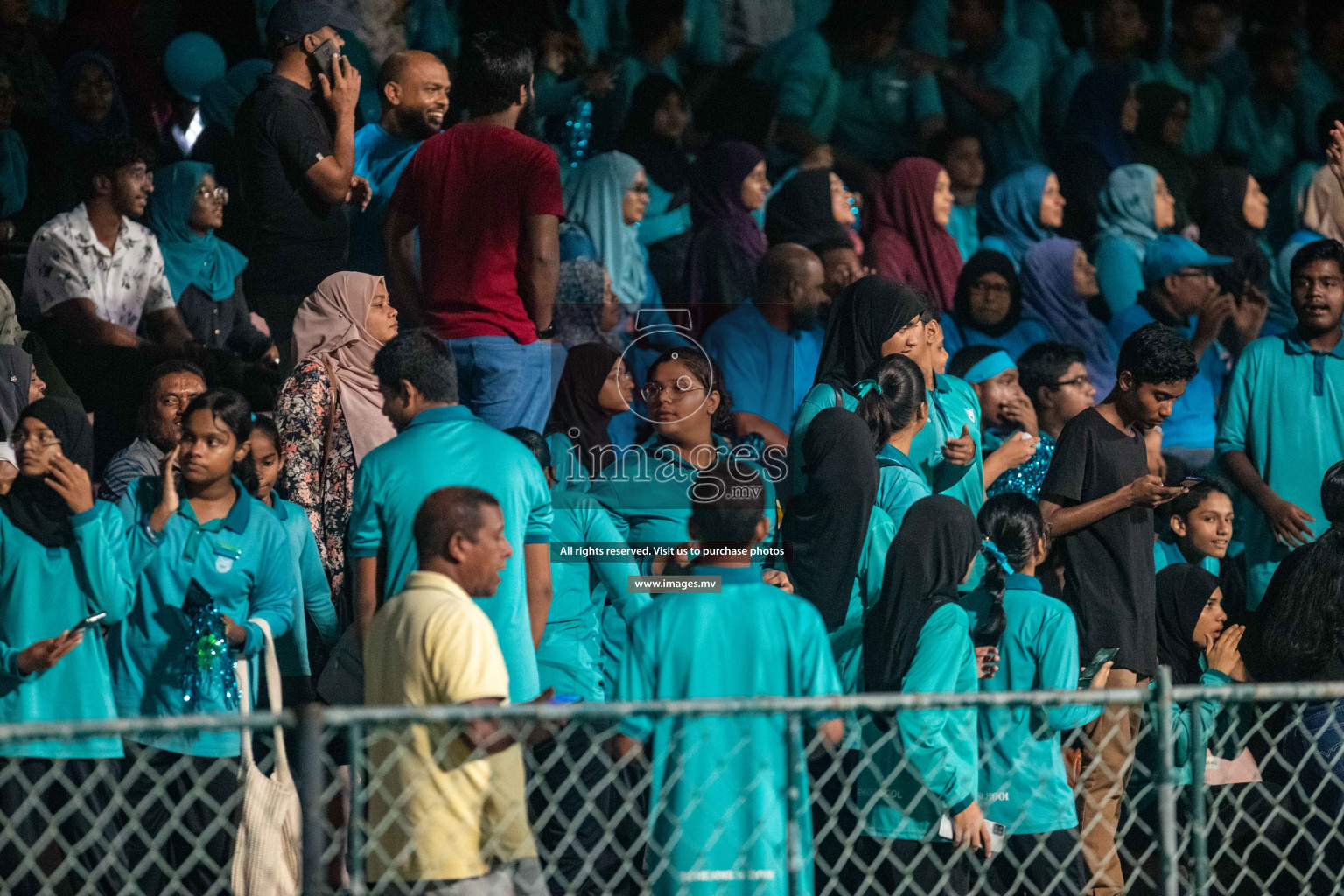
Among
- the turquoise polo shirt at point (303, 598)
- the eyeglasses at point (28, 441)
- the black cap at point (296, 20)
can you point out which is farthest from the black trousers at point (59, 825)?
the black cap at point (296, 20)

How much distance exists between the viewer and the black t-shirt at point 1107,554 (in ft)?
17.8

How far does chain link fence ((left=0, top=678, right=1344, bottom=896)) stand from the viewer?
11.0 feet

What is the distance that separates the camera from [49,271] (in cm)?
628

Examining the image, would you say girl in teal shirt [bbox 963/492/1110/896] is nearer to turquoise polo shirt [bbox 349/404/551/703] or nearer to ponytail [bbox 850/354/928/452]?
ponytail [bbox 850/354/928/452]

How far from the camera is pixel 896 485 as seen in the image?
5.40 meters

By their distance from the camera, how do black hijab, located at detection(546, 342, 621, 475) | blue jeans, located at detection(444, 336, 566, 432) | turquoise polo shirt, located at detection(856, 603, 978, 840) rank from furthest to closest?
black hijab, located at detection(546, 342, 621, 475)
blue jeans, located at detection(444, 336, 566, 432)
turquoise polo shirt, located at detection(856, 603, 978, 840)

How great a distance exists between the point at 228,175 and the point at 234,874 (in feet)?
11.3

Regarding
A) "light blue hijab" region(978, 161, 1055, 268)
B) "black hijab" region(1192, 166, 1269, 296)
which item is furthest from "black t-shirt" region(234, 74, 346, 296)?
"black hijab" region(1192, 166, 1269, 296)

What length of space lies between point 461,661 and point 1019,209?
18.8 ft

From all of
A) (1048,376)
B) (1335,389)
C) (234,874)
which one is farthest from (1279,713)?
(234,874)

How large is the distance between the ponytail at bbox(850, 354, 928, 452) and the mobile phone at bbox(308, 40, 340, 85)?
92.9 inches

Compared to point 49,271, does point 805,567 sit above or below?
below

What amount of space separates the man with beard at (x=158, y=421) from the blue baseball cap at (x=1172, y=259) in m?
4.89

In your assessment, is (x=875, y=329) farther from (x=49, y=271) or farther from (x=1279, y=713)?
(x=49, y=271)
